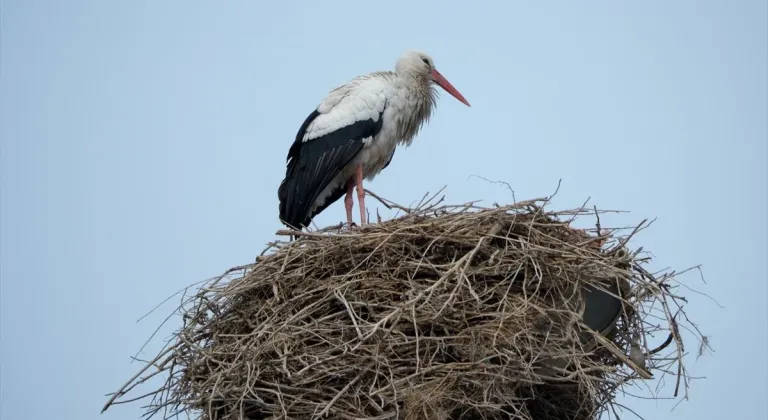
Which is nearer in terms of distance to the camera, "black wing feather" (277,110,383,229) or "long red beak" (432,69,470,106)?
"black wing feather" (277,110,383,229)

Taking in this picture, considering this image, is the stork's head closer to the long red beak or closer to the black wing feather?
the long red beak

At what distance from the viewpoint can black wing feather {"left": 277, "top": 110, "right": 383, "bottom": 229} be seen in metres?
7.43

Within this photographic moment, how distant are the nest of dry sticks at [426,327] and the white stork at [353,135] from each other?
1.48m

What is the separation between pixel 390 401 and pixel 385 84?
3502 mm

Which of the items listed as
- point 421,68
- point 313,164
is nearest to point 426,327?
point 313,164

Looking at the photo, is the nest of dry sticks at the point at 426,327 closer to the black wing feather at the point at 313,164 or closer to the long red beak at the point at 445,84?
the black wing feather at the point at 313,164

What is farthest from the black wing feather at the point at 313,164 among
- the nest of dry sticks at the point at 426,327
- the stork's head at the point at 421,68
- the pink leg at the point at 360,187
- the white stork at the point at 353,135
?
the nest of dry sticks at the point at 426,327

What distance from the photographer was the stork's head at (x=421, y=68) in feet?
26.9

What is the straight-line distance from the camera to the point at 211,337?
5812mm

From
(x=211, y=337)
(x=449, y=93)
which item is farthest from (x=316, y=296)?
(x=449, y=93)

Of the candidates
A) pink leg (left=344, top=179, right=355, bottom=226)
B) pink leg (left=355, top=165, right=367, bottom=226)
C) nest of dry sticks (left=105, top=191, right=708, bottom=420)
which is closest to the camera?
nest of dry sticks (left=105, top=191, right=708, bottom=420)

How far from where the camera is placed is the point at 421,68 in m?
8.25

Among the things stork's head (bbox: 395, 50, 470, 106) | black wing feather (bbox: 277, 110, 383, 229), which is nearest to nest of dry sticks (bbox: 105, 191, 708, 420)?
black wing feather (bbox: 277, 110, 383, 229)

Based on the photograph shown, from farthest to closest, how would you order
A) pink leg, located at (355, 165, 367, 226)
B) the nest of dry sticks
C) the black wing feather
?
pink leg, located at (355, 165, 367, 226) → the black wing feather → the nest of dry sticks
